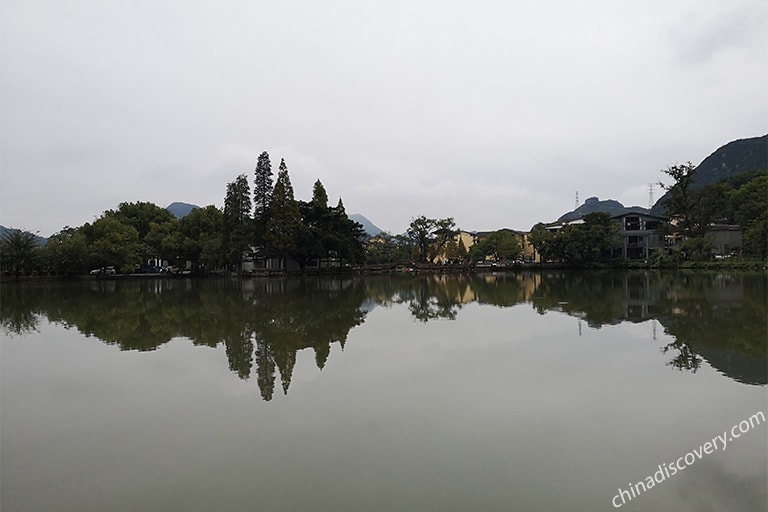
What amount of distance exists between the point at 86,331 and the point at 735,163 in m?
119

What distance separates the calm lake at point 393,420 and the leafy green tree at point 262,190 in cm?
2701

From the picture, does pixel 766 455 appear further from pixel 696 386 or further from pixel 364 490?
pixel 364 490

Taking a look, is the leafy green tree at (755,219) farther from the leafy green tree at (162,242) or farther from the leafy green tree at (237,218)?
the leafy green tree at (162,242)

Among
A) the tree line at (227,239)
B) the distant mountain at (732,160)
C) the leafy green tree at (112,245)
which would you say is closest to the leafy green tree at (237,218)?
the tree line at (227,239)

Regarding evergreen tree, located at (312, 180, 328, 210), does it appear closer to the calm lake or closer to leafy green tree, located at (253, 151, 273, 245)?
leafy green tree, located at (253, 151, 273, 245)

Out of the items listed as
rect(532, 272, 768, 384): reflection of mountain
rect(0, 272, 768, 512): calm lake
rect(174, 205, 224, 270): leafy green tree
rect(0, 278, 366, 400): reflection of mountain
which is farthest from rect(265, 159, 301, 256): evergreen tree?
rect(0, 272, 768, 512): calm lake

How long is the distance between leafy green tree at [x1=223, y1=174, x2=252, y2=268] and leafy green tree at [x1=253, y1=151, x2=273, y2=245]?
69cm

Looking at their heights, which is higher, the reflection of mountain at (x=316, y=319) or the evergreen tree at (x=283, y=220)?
the evergreen tree at (x=283, y=220)

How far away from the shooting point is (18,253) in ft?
113

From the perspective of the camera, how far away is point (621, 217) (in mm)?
47031

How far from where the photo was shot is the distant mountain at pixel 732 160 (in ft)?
297

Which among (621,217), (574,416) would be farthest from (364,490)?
(621,217)

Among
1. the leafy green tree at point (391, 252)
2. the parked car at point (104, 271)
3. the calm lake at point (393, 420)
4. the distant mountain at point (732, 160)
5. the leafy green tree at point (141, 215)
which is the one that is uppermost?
the distant mountain at point (732, 160)

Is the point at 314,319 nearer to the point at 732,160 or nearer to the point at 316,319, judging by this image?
the point at 316,319
